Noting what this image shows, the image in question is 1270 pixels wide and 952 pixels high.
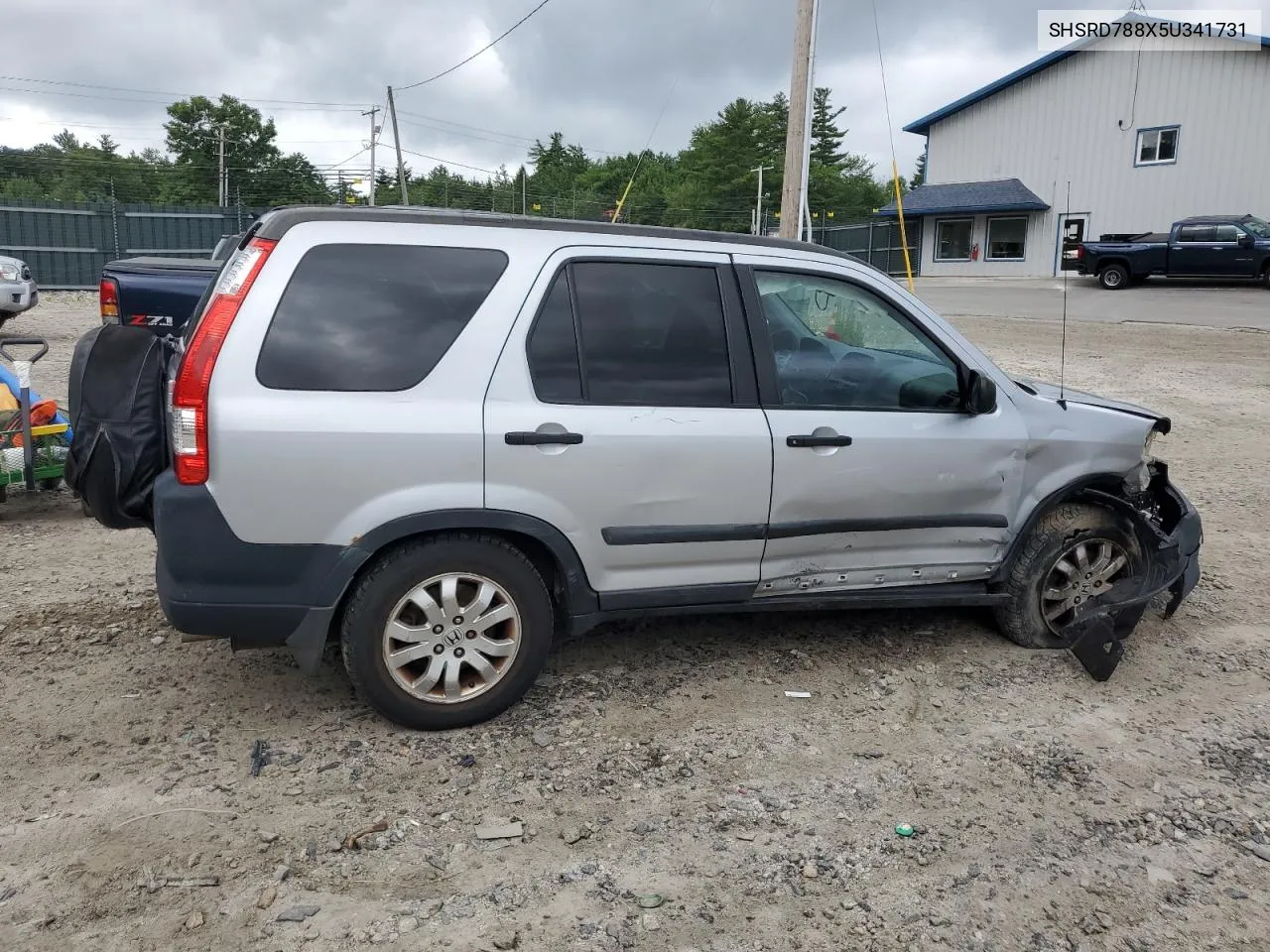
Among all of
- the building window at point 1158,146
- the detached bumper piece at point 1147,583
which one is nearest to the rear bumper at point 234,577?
the detached bumper piece at point 1147,583

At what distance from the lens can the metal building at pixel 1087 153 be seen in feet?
102

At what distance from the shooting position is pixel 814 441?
401cm

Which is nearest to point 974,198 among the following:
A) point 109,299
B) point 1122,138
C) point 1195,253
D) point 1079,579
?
point 1122,138

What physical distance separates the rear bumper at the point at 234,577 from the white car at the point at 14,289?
43.4 feet

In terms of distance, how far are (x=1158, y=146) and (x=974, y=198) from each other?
5.81 meters

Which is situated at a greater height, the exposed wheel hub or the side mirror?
the side mirror

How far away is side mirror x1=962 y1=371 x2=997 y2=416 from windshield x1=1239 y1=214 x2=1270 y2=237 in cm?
2522

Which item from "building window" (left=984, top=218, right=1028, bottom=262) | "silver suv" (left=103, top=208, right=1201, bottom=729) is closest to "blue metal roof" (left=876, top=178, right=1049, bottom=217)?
"building window" (left=984, top=218, right=1028, bottom=262)

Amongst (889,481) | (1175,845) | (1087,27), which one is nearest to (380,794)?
(889,481)

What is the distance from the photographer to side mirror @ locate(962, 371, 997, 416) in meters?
4.24

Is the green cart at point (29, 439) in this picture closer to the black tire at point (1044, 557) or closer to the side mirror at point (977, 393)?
the side mirror at point (977, 393)

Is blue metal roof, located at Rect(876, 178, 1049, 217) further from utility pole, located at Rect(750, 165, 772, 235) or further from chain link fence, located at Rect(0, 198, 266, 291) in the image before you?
chain link fence, located at Rect(0, 198, 266, 291)

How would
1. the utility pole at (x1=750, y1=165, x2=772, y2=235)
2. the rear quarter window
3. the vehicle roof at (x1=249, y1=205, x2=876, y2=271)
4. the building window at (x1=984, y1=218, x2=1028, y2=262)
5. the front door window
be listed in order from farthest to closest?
1. the utility pole at (x1=750, y1=165, x2=772, y2=235)
2. the building window at (x1=984, y1=218, x2=1028, y2=262)
3. the front door window
4. the vehicle roof at (x1=249, y1=205, x2=876, y2=271)
5. the rear quarter window

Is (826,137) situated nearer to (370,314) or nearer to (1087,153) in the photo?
(1087,153)
